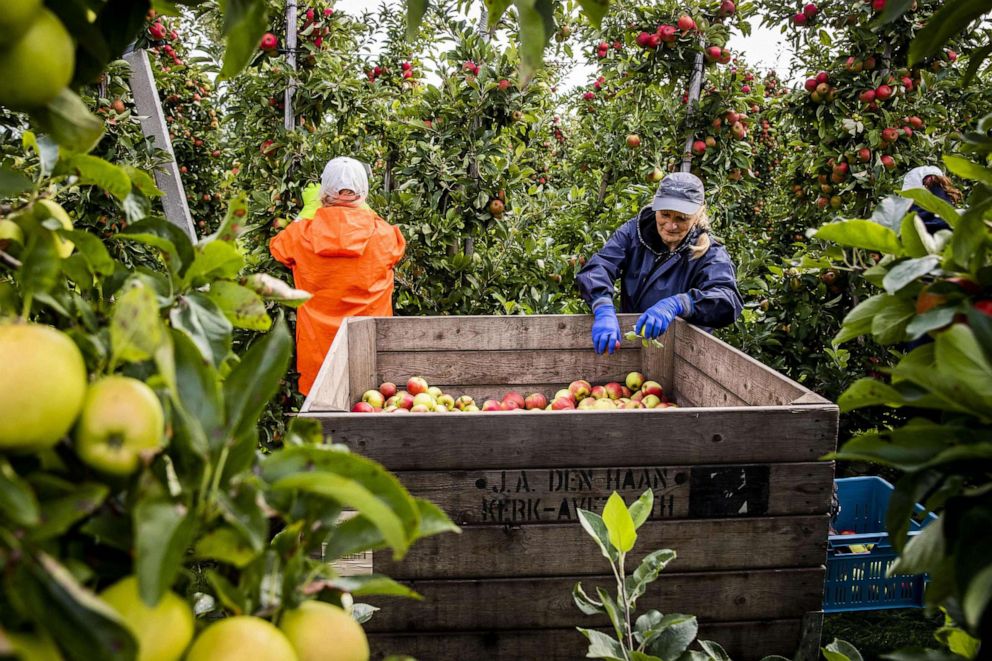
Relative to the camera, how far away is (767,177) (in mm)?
8383

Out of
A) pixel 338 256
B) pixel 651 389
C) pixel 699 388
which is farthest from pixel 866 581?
pixel 338 256

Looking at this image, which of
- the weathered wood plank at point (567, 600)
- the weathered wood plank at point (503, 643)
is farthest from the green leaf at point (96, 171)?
the weathered wood plank at point (503, 643)

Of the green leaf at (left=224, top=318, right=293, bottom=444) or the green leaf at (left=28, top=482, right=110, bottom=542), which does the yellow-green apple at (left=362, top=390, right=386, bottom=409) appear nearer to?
the green leaf at (left=224, top=318, right=293, bottom=444)

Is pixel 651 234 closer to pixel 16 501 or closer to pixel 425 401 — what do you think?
pixel 425 401

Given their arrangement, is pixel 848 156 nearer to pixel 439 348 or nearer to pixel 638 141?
pixel 638 141

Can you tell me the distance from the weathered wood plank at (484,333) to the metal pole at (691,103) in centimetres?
162

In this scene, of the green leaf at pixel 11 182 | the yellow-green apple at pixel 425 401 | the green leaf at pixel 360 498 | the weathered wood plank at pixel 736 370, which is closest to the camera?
the green leaf at pixel 360 498

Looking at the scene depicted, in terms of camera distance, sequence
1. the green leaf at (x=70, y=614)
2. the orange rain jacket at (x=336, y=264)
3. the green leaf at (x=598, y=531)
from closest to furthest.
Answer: the green leaf at (x=70, y=614)
the green leaf at (x=598, y=531)
the orange rain jacket at (x=336, y=264)

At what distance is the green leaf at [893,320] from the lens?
2.92ft

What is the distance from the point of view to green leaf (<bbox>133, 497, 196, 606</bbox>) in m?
0.45

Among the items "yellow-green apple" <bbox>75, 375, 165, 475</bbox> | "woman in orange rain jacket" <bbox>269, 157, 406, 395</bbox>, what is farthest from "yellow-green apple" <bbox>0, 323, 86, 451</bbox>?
"woman in orange rain jacket" <bbox>269, 157, 406, 395</bbox>

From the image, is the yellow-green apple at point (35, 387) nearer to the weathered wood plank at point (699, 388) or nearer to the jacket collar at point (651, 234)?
the weathered wood plank at point (699, 388)

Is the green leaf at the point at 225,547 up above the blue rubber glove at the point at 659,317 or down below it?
above

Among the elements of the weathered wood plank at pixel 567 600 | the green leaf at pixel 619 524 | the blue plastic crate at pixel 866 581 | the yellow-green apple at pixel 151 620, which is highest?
the yellow-green apple at pixel 151 620
